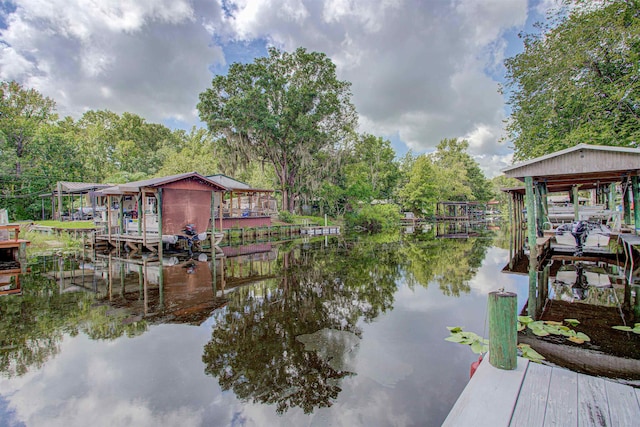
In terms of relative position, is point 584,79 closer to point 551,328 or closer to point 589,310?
point 589,310

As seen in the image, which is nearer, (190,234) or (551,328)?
(551,328)

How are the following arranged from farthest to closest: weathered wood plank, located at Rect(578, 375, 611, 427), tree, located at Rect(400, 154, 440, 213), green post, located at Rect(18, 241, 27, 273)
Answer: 1. tree, located at Rect(400, 154, 440, 213)
2. green post, located at Rect(18, 241, 27, 273)
3. weathered wood plank, located at Rect(578, 375, 611, 427)

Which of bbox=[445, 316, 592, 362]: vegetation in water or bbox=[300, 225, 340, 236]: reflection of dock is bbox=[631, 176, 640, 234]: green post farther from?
bbox=[300, 225, 340, 236]: reflection of dock

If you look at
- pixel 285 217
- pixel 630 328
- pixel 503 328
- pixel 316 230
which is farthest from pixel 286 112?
pixel 503 328

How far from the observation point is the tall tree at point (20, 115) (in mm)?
27281

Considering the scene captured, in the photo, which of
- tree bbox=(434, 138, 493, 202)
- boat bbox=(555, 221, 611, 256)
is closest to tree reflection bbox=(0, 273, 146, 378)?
boat bbox=(555, 221, 611, 256)

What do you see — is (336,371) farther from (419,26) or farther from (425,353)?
(419,26)

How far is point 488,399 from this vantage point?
7.40 feet

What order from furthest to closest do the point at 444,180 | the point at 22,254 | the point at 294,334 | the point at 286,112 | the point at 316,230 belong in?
the point at 444,180 → the point at 286,112 → the point at 316,230 → the point at 22,254 → the point at 294,334

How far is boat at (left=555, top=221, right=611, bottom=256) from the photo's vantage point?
29.1 feet

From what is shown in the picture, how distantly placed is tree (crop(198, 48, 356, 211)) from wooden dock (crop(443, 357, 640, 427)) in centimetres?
2428

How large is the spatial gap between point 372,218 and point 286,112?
13.0 meters

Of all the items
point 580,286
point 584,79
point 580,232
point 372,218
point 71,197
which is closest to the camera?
point 580,286

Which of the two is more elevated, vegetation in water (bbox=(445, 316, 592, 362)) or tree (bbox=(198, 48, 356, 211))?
tree (bbox=(198, 48, 356, 211))
